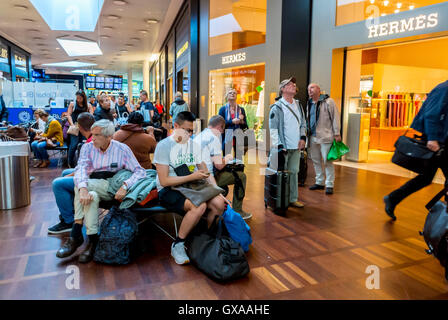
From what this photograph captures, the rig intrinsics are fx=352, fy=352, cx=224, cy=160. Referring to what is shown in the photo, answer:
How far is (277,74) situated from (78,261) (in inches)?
285

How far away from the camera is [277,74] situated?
29.5 feet

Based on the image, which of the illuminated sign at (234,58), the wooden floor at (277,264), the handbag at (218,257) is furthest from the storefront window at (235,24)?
the handbag at (218,257)

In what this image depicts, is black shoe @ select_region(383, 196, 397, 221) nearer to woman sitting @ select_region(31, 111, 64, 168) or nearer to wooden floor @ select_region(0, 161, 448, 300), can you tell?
wooden floor @ select_region(0, 161, 448, 300)

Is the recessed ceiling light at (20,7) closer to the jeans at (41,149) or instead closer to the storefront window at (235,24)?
the storefront window at (235,24)

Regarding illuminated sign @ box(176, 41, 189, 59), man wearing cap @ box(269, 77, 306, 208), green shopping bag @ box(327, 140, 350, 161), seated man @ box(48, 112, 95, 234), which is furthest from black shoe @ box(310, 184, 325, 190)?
illuminated sign @ box(176, 41, 189, 59)

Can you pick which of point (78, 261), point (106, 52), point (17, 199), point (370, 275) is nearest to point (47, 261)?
point (78, 261)

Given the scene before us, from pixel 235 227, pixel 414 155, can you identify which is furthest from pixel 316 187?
pixel 235 227

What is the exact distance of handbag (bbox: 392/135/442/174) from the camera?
337 centimetres

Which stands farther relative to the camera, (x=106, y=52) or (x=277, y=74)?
(x=106, y=52)

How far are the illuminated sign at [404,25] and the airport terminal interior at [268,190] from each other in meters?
0.02

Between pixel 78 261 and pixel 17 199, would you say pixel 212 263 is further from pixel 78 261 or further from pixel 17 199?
pixel 17 199

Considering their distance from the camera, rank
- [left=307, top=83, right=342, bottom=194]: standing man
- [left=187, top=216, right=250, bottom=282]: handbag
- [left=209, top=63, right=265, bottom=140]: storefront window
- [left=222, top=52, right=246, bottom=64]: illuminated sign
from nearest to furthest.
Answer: [left=187, top=216, right=250, bottom=282]: handbag → [left=307, top=83, right=342, bottom=194]: standing man → [left=209, top=63, right=265, bottom=140]: storefront window → [left=222, top=52, right=246, bottom=64]: illuminated sign

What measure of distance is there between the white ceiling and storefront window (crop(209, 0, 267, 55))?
2.81 m
